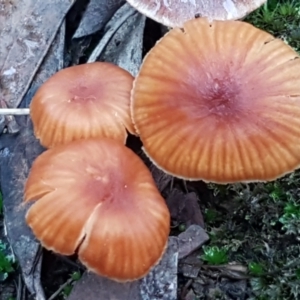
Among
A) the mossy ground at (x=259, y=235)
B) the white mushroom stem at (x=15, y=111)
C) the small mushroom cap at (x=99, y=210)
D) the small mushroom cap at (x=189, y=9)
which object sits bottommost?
the mossy ground at (x=259, y=235)

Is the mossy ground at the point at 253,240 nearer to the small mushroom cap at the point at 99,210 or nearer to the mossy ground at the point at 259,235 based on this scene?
the mossy ground at the point at 259,235

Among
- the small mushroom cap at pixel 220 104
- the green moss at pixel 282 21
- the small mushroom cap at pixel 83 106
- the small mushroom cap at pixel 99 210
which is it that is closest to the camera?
the small mushroom cap at pixel 99 210

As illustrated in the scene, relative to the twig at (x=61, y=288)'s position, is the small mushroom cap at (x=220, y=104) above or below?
above

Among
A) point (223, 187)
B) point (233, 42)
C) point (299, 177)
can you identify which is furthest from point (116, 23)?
A: point (299, 177)

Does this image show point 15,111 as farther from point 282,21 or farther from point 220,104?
point 282,21

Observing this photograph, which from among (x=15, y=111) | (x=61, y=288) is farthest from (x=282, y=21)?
(x=61, y=288)

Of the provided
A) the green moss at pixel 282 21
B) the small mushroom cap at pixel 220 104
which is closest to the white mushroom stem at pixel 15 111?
the small mushroom cap at pixel 220 104

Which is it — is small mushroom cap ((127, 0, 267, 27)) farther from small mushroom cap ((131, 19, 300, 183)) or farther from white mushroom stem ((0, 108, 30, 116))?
white mushroom stem ((0, 108, 30, 116))
